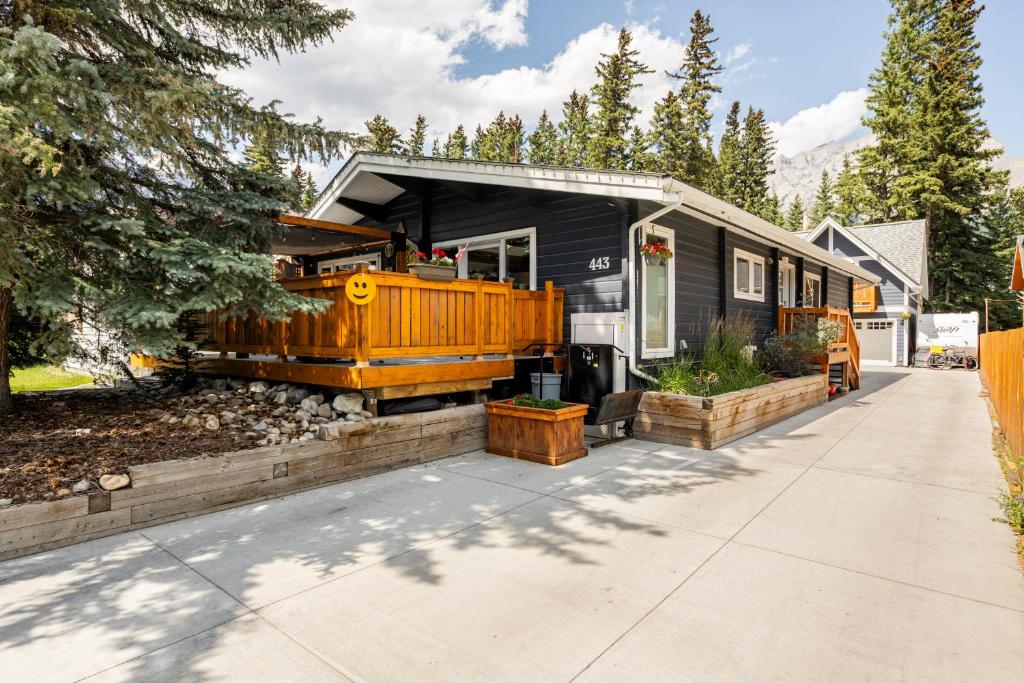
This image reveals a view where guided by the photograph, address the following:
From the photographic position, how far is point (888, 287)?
70.3ft

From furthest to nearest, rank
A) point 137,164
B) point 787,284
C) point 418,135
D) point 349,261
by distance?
point 418,135 → point 787,284 → point 349,261 → point 137,164

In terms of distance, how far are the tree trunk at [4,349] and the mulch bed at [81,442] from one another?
0.44 feet

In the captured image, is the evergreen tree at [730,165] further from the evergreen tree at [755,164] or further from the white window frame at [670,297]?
the white window frame at [670,297]

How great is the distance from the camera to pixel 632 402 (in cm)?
593

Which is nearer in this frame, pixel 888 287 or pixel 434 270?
pixel 434 270

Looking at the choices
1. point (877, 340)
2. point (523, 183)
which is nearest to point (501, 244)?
point (523, 183)

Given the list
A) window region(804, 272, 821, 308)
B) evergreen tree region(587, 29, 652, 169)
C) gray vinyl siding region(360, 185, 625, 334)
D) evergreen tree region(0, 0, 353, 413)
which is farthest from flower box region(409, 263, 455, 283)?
evergreen tree region(587, 29, 652, 169)

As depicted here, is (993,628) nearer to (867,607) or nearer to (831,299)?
(867,607)

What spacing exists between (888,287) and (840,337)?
45.3 ft

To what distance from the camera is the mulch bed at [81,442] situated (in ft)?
11.0

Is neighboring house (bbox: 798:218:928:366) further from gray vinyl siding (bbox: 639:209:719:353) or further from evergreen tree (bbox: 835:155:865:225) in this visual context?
gray vinyl siding (bbox: 639:209:719:353)

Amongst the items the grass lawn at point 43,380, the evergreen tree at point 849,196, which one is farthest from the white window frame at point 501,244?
the evergreen tree at point 849,196

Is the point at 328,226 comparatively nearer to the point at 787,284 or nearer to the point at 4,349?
the point at 4,349

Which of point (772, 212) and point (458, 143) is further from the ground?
point (458, 143)
